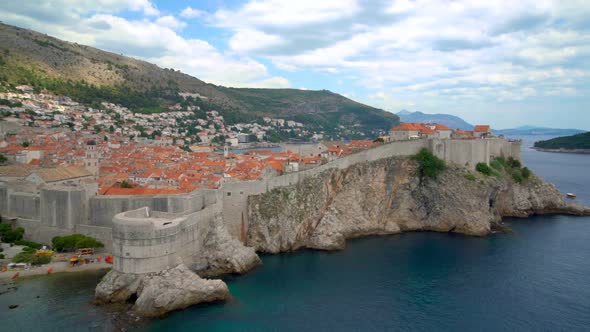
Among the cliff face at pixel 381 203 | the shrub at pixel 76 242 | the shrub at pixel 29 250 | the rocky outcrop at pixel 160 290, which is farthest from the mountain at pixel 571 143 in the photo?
→ the shrub at pixel 29 250

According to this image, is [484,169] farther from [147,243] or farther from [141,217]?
[147,243]

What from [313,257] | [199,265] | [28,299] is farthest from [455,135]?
[28,299]

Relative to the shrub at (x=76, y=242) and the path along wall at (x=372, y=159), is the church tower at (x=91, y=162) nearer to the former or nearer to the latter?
the shrub at (x=76, y=242)

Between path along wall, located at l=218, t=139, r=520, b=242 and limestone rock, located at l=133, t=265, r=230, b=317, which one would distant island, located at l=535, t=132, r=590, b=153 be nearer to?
path along wall, located at l=218, t=139, r=520, b=242

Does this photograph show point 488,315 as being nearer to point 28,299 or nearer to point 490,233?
point 490,233

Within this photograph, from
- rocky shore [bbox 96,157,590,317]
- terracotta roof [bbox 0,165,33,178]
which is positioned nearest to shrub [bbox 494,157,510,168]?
rocky shore [bbox 96,157,590,317]

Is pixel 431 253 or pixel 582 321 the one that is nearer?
pixel 582 321
